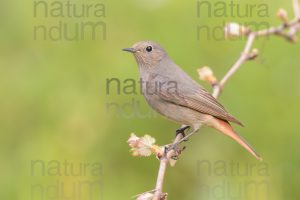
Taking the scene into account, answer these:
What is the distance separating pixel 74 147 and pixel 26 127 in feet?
1.95

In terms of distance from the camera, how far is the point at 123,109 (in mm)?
5098

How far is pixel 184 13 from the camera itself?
603cm

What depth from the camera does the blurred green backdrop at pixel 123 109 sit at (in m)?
4.67

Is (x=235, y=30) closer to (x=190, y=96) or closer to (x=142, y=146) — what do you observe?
(x=142, y=146)

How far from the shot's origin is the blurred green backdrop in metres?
4.67

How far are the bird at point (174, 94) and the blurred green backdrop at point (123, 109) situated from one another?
0.26 metres

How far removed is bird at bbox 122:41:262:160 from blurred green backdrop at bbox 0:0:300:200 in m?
0.26

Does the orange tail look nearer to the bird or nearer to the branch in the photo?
the bird

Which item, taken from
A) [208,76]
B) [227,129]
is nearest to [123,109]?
[227,129]

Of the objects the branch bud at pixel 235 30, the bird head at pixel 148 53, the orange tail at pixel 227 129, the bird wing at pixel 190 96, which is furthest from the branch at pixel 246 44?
the bird head at pixel 148 53

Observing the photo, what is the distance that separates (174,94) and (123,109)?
45cm

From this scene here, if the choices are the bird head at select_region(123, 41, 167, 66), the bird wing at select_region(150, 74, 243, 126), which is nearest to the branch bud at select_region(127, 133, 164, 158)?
the bird wing at select_region(150, 74, 243, 126)

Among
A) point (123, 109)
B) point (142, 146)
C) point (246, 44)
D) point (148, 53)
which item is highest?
point (148, 53)

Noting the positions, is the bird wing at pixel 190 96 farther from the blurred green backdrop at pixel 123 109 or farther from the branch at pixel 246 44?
the branch at pixel 246 44
